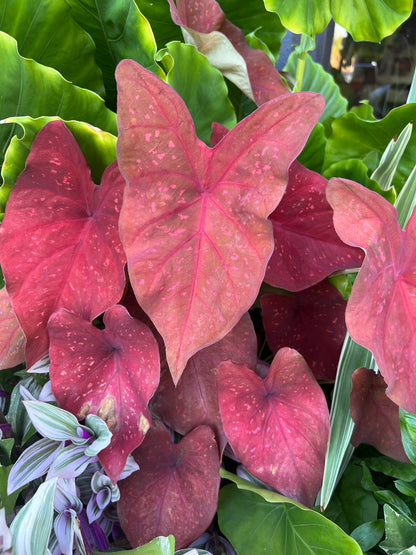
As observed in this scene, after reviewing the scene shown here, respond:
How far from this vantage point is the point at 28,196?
0.44 m

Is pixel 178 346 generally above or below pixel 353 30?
below

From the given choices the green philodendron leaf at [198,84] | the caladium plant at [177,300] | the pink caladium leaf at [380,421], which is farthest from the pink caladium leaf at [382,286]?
the green philodendron leaf at [198,84]

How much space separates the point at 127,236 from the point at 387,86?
2337 mm

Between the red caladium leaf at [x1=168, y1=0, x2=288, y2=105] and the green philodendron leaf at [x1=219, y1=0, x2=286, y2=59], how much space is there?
7 cm

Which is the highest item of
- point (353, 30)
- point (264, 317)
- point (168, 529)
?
point (353, 30)

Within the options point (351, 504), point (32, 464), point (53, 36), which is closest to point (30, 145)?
point (53, 36)

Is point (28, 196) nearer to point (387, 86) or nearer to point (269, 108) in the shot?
point (269, 108)

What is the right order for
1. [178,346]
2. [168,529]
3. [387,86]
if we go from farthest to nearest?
1. [387,86]
2. [168,529]
3. [178,346]

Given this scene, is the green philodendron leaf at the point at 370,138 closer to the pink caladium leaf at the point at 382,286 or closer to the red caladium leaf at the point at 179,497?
the pink caladium leaf at the point at 382,286

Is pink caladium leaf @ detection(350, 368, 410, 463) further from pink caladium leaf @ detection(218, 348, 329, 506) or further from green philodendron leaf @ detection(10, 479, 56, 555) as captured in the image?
green philodendron leaf @ detection(10, 479, 56, 555)

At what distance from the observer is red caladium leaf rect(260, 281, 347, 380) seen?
547 millimetres

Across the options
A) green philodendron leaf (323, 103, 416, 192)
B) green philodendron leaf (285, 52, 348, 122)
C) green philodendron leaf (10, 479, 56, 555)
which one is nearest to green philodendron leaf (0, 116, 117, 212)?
green philodendron leaf (10, 479, 56, 555)

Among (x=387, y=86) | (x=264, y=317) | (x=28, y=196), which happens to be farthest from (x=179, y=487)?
(x=387, y=86)

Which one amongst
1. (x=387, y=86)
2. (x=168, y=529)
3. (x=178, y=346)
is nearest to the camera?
(x=178, y=346)
